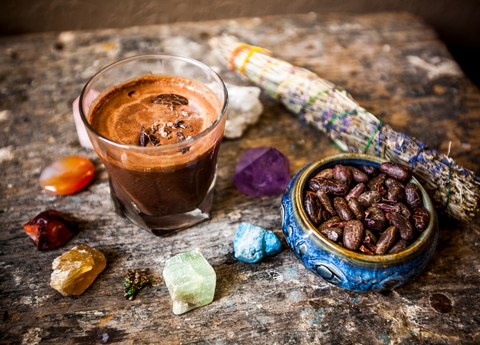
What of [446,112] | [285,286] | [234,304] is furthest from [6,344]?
[446,112]

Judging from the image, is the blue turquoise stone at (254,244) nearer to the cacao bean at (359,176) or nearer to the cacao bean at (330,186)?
the cacao bean at (330,186)

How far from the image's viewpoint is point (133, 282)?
2.99 feet

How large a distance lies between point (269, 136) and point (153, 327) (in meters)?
0.75

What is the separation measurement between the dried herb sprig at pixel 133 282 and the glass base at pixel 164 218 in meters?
0.13

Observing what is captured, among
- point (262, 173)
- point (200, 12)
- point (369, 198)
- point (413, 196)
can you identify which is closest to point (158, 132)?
point (262, 173)

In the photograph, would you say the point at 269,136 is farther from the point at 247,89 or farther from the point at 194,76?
the point at 194,76

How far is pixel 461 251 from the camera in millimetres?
1010

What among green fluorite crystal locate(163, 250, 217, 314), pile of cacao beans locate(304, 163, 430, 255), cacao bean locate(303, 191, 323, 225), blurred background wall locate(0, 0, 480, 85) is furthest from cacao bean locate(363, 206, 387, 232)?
blurred background wall locate(0, 0, 480, 85)

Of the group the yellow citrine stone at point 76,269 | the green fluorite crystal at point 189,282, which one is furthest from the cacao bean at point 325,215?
the yellow citrine stone at point 76,269

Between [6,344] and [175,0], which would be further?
[175,0]

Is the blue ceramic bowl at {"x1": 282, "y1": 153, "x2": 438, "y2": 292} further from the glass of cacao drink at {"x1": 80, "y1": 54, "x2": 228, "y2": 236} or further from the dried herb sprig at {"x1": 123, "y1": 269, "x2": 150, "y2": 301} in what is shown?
the dried herb sprig at {"x1": 123, "y1": 269, "x2": 150, "y2": 301}

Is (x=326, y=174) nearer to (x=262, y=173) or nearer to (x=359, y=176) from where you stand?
(x=359, y=176)

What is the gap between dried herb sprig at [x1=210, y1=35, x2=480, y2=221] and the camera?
3.34 feet

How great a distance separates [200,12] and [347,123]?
5.48ft
